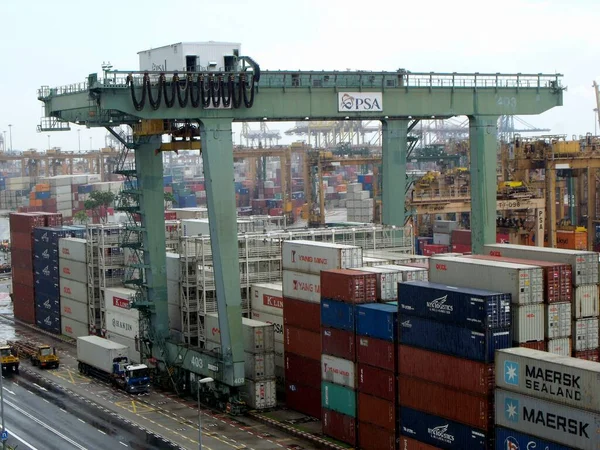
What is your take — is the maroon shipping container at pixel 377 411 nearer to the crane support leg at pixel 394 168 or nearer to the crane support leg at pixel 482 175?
the crane support leg at pixel 482 175

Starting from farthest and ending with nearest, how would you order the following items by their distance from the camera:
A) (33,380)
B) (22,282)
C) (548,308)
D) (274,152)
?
(274,152) → (22,282) → (33,380) → (548,308)

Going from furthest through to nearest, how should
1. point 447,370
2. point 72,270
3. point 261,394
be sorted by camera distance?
point 72,270
point 261,394
point 447,370

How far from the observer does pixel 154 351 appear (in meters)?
68.9

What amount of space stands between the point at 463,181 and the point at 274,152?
8038 centimetres

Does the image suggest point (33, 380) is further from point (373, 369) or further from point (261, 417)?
point (373, 369)

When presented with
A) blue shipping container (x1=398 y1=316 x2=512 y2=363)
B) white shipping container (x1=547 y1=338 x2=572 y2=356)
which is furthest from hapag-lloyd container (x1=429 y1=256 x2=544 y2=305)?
white shipping container (x1=547 y1=338 x2=572 y2=356)

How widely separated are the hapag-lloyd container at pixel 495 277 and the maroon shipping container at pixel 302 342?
10964 mm

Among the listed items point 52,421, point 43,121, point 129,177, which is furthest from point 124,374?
point 43,121

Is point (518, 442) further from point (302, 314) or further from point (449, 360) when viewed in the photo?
point (302, 314)

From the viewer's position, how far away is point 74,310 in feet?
295

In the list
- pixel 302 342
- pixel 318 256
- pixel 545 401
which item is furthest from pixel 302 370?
pixel 545 401

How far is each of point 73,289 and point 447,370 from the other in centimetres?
5155

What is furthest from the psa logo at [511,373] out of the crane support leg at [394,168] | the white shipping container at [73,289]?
the white shipping container at [73,289]

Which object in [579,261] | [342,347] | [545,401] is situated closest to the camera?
[545,401]
